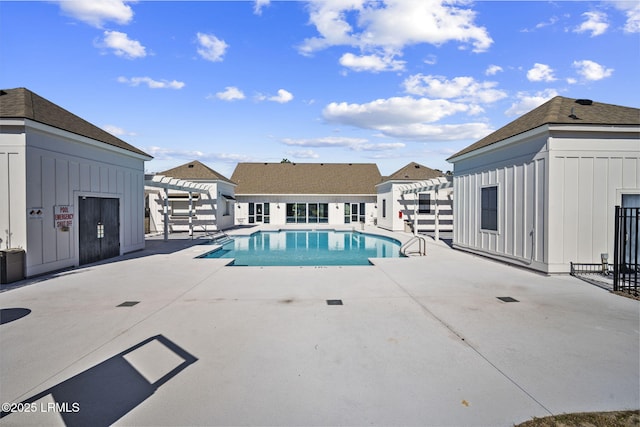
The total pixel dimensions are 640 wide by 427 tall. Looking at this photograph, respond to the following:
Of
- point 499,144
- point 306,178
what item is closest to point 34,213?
point 499,144

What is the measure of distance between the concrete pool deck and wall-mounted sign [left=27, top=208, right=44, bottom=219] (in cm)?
199

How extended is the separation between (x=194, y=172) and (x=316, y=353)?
74.9 ft

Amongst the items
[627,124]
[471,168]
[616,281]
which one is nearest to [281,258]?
[471,168]

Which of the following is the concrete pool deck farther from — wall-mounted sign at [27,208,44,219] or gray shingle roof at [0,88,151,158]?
gray shingle roof at [0,88,151,158]

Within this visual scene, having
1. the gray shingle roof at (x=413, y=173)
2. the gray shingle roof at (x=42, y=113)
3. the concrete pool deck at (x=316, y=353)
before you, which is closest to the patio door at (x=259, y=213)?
the gray shingle roof at (x=413, y=173)

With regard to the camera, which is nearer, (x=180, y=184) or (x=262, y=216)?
(x=180, y=184)

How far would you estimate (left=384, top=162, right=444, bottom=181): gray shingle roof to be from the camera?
79.2 feet

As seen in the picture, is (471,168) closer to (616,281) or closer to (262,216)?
(616,281)

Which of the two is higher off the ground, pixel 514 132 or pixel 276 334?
pixel 514 132

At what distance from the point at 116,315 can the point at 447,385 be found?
5721 mm

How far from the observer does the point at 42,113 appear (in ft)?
32.4

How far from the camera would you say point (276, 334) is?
5.21 metres

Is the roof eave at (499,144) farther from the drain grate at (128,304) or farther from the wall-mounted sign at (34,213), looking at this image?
the wall-mounted sign at (34,213)

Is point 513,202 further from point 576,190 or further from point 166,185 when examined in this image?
point 166,185
